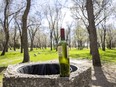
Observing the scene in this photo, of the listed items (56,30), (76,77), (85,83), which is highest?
(56,30)

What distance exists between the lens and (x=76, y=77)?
334 cm

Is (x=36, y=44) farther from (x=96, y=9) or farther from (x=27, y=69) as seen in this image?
(x=27, y=69)

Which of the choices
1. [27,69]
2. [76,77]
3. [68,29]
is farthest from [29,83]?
[68,29]

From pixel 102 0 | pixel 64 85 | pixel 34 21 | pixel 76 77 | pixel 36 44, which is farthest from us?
pixel 36 44

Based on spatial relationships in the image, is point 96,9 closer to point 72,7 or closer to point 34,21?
point 72,7

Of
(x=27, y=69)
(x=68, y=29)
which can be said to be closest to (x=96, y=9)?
(x=27, y=69)

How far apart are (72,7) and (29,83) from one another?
26505mm

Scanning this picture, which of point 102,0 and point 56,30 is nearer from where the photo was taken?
point 102,0

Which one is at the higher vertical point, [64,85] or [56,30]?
[56,30]

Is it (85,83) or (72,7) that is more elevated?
(72,7)

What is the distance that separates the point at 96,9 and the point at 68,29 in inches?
1157

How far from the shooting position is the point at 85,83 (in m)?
3.99

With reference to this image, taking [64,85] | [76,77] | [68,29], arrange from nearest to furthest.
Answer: [64,85] → [76,77] → [68,29]

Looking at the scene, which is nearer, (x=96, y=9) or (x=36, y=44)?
(x=96, y=9)
